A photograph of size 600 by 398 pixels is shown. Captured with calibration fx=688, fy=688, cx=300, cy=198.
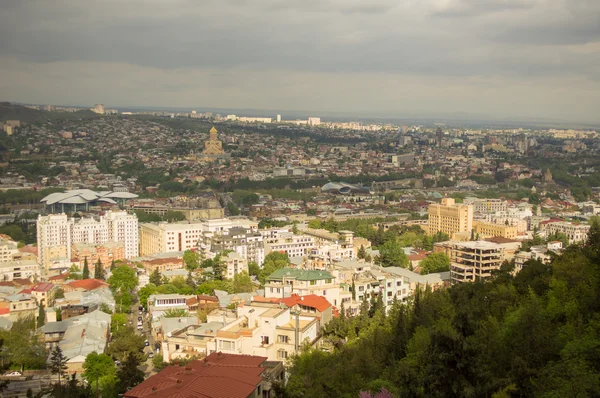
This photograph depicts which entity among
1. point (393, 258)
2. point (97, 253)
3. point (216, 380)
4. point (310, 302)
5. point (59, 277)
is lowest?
point (59, 277)

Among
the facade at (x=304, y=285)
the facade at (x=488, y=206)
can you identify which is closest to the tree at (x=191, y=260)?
the facade at (x=304, y=285)

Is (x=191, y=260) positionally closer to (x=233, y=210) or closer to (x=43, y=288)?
(x=43, y=288)

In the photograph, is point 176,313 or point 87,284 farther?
Result: point 87,284

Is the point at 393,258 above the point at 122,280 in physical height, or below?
above

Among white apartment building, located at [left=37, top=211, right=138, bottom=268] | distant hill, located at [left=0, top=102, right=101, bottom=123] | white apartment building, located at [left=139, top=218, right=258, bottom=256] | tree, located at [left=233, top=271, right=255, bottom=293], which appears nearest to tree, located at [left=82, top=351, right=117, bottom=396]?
tree, located at [left=233, top=271, right=255, bottom=293]

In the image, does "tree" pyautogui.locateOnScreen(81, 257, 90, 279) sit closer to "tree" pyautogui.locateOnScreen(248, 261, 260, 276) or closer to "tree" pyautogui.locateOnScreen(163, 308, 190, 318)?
"tree" pyautogui.locateOnScreen(248, 261, 260, 276)

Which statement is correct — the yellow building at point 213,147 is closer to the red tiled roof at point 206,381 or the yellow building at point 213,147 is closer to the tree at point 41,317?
the tree at point 41,317

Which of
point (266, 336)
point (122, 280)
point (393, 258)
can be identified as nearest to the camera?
point (266, 336)

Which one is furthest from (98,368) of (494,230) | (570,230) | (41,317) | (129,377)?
(570,230)
